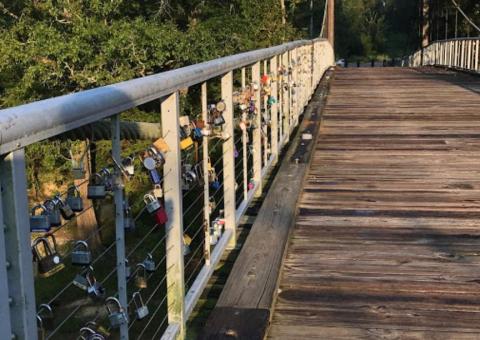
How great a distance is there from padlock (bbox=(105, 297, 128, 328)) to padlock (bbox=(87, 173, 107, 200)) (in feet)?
0.76

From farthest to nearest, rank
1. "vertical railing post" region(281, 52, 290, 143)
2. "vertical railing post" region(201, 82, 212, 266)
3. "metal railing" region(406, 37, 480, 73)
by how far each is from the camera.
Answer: "metal railing" region(406, 37, 480, 73)
"vertical railing post" region(281, 52, 290, 143)
"vertical railing post" region(201, 82, 212, 266)

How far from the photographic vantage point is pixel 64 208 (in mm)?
1375

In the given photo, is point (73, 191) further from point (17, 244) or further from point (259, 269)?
point (259, 269)

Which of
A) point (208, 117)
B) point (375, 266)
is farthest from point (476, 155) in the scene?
point (208, 117)

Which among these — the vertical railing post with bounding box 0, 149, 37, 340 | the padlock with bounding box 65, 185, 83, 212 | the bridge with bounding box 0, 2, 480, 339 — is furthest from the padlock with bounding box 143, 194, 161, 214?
the vertical railing post with bounding box 0, 149, 37, 340

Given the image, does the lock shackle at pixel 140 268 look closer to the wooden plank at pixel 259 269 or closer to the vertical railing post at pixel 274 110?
the wooden plank at pixel 259 269

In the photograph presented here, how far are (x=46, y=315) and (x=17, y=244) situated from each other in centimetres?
48

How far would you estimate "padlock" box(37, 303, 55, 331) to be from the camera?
55.3 inches

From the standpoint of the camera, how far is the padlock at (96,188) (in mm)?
1520

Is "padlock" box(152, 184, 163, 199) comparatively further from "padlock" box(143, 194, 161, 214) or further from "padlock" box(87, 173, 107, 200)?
"padlock" box(87, 173, 107, 200)

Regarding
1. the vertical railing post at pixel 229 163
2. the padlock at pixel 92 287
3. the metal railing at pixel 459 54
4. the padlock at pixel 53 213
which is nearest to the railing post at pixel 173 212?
the padlock at pixel 92 287

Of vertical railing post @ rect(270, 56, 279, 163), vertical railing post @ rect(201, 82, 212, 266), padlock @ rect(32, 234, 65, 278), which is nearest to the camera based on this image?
padlock @ rect(32, 234, 65, 278)

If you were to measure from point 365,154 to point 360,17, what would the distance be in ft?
180

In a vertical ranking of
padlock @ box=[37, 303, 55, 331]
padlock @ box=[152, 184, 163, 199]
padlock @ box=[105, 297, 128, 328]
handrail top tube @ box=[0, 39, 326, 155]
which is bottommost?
padlock @ box=[105, 297, 128, 328]
